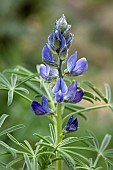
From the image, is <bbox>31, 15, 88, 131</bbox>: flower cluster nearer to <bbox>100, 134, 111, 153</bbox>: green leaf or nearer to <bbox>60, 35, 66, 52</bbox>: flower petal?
<bbox>60, 35, 66, 52</bbox>: flower petal

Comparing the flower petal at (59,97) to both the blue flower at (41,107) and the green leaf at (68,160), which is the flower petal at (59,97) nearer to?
the blue flower at (41,107)

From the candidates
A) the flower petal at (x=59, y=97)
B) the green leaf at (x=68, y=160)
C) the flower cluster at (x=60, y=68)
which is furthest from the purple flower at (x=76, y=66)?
the green leaf at (x=68, y=160)

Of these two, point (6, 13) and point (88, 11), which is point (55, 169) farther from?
point (88, 11)

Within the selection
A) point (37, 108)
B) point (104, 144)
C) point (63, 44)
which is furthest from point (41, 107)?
point (104, 144)

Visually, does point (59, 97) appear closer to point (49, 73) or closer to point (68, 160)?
point (49, 73)

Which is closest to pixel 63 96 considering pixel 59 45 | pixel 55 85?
pixel 55 85

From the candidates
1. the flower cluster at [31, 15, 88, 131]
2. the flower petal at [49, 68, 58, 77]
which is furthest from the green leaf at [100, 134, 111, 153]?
the flower petal at [49, 68, 58, 77]
